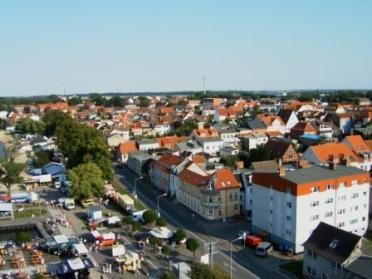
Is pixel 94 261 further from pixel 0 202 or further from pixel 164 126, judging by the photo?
pixel 164 126

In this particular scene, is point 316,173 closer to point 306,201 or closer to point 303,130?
point 306,201

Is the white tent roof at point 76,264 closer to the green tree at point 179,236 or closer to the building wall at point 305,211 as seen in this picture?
the green tree at point 179,236

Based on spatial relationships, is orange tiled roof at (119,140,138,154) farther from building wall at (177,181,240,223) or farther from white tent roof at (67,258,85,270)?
white tent roof at (67,258,85,270)

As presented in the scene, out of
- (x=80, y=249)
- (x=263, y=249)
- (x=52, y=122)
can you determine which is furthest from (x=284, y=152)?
(x=52, y=122)

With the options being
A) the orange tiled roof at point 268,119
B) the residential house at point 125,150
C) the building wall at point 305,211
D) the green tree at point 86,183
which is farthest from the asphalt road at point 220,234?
the orange tiled roof at point 268,119

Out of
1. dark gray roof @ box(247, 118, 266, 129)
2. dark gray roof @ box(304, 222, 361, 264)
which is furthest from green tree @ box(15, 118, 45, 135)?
dark gray roof @ box(304, 222, 361, 264)

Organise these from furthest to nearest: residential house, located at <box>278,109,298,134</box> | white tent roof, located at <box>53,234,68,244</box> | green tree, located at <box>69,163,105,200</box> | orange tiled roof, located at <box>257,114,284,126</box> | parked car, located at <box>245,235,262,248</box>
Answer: residential house, located at <box>278,109,298,134</box> → orange tiled roof, located at <box>257,114,284,126</box> → green tree, located at <box>69,163,105,200</box> → white tent roof, located at <box>53,234,68,244</box> → parked car, located at <box>245,235,262,248</box>
